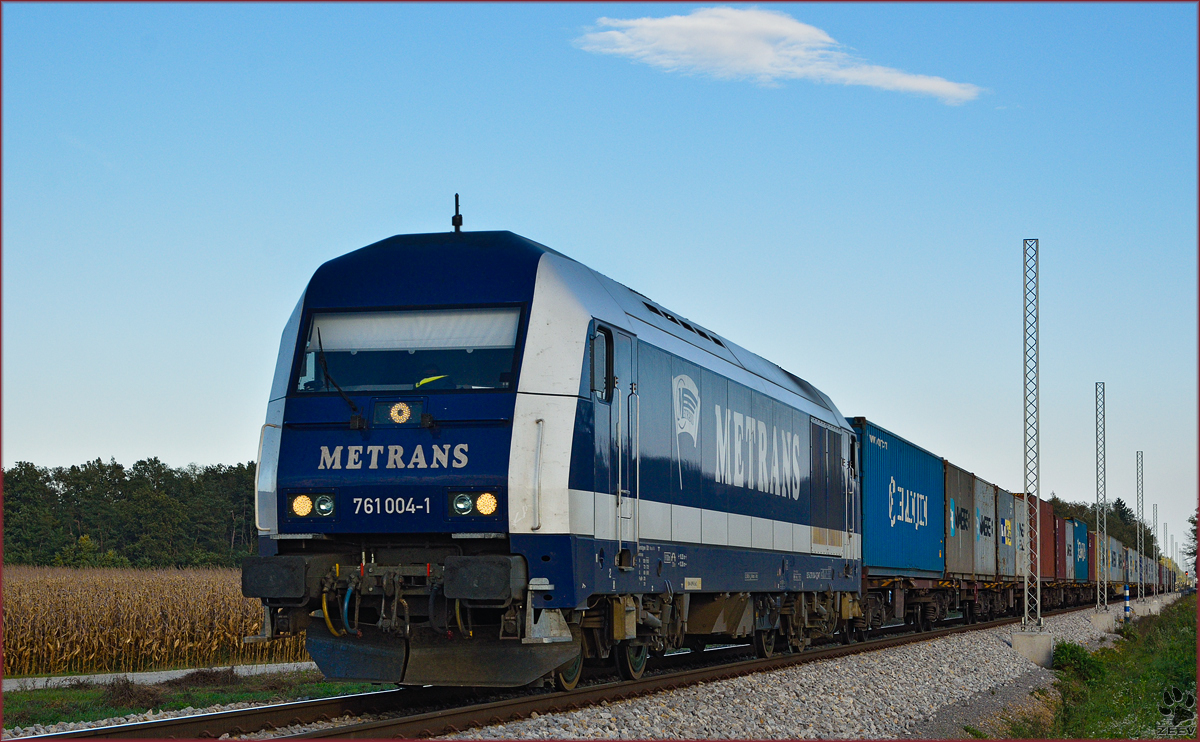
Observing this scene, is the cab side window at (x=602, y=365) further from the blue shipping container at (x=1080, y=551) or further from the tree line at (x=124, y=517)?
the tree line at (x=124, y=517)

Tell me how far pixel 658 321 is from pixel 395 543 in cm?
418

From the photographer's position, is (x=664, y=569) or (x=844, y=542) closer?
(x=664, y=569)

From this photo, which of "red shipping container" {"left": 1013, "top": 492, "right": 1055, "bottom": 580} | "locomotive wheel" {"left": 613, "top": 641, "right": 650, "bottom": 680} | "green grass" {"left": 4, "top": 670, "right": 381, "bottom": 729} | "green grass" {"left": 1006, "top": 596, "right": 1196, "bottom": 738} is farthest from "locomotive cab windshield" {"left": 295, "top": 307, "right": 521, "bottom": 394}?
"red shipping container" {"left": 1013, "top": 492, "right": 1055, "bottom": 580}

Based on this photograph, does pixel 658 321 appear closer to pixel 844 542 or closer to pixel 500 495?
pixel 500 495

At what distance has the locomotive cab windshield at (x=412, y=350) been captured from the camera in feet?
33.4

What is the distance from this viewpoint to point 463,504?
979 cm

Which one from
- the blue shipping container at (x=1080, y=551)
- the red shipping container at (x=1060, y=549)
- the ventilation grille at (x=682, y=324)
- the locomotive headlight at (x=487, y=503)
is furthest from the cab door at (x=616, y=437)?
the blue shipping container at (x=1080, y=551)

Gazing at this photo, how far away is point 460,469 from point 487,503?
363 millimetres

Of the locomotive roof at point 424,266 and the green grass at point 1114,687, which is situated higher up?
the locomotive roof at point 424,266

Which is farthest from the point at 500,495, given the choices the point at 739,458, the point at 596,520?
the point at 739,458

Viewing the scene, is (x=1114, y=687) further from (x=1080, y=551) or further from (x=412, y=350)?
(x=1080, y=551)

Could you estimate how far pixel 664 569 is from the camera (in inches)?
472

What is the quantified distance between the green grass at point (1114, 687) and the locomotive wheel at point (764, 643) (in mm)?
3760

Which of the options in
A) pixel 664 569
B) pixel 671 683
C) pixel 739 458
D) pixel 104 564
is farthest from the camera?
pixel 104 564
